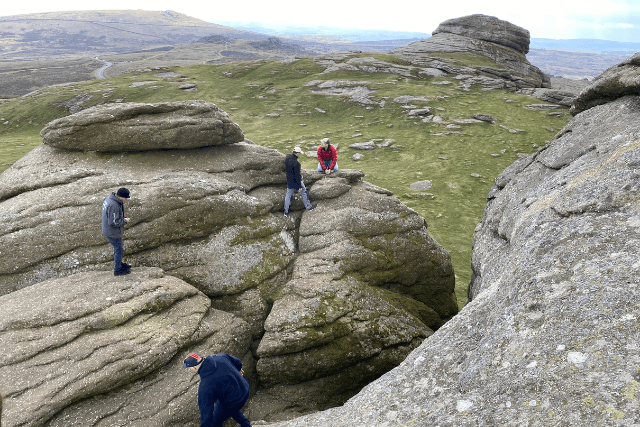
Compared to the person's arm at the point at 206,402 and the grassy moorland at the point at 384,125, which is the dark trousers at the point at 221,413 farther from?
the grassy moorland at the point at 384,125

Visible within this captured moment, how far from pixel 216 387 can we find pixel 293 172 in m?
14.1

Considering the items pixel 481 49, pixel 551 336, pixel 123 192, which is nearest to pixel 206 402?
pixel 123 192

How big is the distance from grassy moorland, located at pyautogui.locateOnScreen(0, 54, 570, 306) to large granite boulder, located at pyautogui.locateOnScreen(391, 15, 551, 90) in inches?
344

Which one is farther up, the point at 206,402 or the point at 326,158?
the point at 326,158

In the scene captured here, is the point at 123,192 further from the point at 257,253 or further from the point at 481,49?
the point at 481,49

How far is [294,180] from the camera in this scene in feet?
75.9

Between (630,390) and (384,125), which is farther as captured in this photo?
(384,125)

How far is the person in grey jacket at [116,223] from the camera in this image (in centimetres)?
1589

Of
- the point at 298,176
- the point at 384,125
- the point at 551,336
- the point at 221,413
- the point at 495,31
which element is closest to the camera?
the point at 551,336

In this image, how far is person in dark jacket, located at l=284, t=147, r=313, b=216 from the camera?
22.8 m

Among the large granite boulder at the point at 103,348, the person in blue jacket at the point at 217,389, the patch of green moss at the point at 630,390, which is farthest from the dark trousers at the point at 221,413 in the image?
the patch of green moss at the point at 630,390

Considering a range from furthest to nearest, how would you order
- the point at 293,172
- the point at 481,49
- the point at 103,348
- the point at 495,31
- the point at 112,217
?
the point at 495,31, the point at 481,49, the point at 293,172, the point at 112,217, the point at 103,348

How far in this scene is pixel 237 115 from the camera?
79875mm

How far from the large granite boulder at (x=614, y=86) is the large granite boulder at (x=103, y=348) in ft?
78.7
